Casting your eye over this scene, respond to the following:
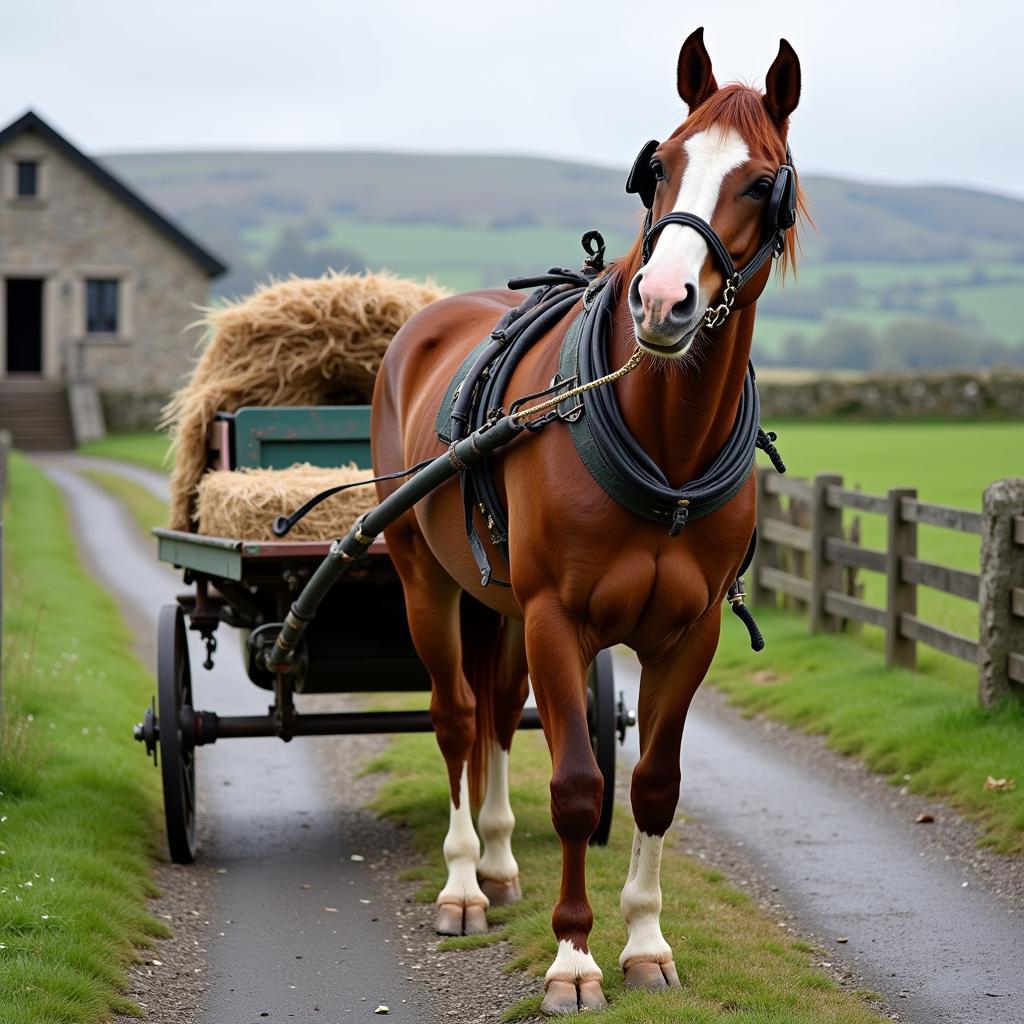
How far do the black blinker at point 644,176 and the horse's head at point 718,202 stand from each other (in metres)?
0.06

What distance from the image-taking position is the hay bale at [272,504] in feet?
20.5

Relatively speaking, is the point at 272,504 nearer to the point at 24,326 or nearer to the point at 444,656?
the point at 444,656

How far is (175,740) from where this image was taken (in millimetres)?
6262

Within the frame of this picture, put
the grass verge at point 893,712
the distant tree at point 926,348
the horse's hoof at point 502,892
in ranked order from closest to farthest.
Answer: the horse's hoof at point 502,892
the grass verge at point 893,712
the distant tree at point 926,348

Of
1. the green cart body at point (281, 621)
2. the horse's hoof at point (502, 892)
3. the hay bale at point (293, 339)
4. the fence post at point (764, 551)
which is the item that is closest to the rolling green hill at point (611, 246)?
the fence post at point (764, 551)

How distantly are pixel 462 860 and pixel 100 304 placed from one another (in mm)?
39779

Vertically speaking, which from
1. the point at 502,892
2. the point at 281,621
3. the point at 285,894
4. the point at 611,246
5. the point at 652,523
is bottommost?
the point at 285,894

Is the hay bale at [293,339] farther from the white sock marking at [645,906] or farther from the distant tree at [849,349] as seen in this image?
the distant tree at [849,349]

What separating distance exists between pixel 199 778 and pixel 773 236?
5375 millimetres

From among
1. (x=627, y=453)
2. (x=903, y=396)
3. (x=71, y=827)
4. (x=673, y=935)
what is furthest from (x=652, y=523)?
(x=903, y=396)

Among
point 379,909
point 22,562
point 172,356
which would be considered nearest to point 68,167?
point 172,356

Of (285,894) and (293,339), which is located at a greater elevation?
(293,339)

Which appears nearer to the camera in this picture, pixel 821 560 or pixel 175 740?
pixel 175 740

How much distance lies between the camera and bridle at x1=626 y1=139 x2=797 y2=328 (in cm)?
384
